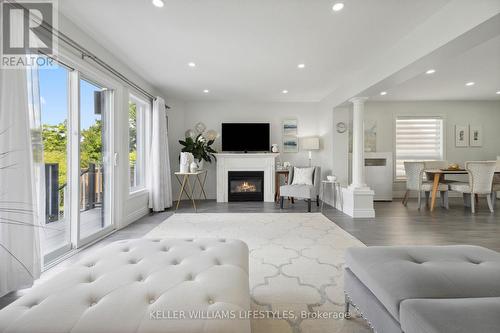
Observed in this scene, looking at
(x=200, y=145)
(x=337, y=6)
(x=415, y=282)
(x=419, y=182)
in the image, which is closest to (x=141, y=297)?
(x=415, y=282)

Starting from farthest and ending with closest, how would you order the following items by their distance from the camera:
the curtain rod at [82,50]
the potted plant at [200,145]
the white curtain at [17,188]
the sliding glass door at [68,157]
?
the potted plant at [200,145]
the sliding glass door at [68,157]
the curtain rod at [82,50]
the white curtain at [17,188]

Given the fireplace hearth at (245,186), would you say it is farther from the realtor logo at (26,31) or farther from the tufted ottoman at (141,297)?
the tufted ottoman at (141,297)

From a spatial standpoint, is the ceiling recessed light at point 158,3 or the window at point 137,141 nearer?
the ceiling recessed light at point 158,3

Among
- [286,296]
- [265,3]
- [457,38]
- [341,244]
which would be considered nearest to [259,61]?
[265,3]

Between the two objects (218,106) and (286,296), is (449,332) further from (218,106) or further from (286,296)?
(218,106)

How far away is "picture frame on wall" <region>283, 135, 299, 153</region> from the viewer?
6230 mm

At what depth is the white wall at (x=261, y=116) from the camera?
616 cm

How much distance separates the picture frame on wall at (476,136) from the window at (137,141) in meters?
7.96

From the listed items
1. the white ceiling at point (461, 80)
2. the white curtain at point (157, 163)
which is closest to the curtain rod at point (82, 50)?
the white curtain at point (157, 163)

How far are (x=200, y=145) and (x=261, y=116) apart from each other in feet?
5.84

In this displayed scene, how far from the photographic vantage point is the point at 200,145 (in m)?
5.61

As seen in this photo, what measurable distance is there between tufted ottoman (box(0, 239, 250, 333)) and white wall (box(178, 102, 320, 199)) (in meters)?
4.91

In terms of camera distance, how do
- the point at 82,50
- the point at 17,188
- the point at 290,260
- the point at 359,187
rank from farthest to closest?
the point at 359,187 → the point at 82,50 → the point at 290,260 → the point at 17,188

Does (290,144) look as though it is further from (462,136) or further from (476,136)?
(476,136)
